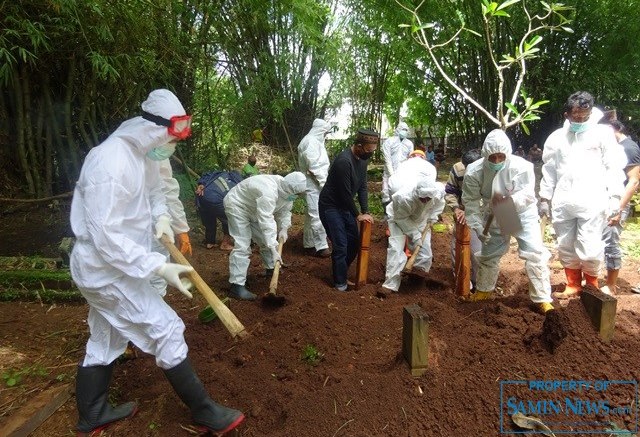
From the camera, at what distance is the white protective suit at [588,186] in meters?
3.73

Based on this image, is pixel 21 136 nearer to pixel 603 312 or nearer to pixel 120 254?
pixel 120 254

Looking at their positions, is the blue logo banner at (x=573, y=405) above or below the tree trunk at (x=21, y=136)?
below

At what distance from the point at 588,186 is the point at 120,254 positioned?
378cm

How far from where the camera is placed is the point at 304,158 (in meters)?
6.05

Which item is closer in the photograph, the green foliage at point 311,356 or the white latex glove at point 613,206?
the green foliage at point 311,356

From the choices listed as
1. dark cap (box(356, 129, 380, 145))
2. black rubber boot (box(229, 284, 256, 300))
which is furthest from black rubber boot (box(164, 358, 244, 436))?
dark cap (box(356, 129, 380, 145))

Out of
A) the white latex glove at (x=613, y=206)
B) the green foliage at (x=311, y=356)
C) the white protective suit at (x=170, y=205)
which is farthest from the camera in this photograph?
the white latex glove at (x=613, y=206)

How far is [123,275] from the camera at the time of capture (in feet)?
7.13

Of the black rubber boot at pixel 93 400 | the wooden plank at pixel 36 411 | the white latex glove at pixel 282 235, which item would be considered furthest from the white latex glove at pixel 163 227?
the white latex glove at pixel 282 235

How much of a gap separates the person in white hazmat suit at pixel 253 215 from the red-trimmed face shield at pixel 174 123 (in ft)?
5.94

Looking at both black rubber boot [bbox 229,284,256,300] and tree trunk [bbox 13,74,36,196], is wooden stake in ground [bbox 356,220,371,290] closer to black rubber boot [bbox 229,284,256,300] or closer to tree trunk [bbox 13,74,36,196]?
black rubber boot [bbox 229,284,256,300]

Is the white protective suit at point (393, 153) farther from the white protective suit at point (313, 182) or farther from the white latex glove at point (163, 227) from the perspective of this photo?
the white latex glove at point (163, 227)

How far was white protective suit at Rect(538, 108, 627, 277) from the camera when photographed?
12.2ft

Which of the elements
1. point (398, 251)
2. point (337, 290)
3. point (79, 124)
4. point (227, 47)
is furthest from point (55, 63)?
point (398, 251)
